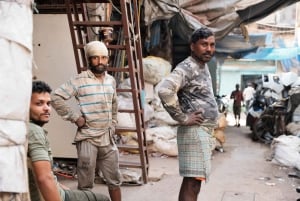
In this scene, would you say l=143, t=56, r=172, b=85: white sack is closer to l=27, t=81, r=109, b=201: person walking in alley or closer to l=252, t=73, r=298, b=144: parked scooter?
l=252, t=73, r=298, b=144: parked scooter

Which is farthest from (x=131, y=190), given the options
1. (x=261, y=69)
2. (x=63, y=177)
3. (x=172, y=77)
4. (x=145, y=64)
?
(x=261, y=69)

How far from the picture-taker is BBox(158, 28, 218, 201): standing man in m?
3.31

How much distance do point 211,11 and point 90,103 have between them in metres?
5.70

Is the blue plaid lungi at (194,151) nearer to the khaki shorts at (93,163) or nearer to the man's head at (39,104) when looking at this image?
the khaki shorts at (93,163)

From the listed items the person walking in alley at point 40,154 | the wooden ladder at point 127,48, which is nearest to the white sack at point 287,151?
the wooden ladder at point 127,48

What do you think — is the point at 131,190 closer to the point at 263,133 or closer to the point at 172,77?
the point at 172,77

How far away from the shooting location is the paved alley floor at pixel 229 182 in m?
4.89

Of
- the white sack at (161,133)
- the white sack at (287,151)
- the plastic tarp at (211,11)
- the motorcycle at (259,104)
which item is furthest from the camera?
the motorcycle at (259,104)

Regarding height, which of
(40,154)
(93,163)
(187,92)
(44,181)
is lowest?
(93,163)

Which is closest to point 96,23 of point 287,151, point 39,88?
point 39,88

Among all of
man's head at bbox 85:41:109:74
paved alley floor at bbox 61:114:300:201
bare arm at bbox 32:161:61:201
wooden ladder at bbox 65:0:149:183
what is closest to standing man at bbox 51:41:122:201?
man's head at bbox 85:41:109:74

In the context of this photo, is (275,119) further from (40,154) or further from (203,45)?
(40,154)

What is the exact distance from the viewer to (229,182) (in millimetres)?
5676

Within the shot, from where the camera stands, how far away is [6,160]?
4.97 feet
